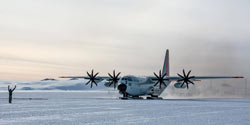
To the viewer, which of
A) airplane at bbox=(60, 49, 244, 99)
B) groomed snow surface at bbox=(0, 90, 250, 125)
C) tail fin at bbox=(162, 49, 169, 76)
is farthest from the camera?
tail fin at bbox=(162, 49, 169, 76)

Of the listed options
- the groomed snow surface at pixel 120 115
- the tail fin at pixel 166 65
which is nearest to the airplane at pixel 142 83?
the tail fin at pixel 166 65

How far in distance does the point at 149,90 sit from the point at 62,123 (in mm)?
36136

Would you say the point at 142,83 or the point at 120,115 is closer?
the point at 120,115

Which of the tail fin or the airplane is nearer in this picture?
the airplane

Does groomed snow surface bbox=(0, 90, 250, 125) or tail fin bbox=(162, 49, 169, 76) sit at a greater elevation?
tail fin bbox=(162, 49, 169, 76)

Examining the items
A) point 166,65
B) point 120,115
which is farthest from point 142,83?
point 120,115

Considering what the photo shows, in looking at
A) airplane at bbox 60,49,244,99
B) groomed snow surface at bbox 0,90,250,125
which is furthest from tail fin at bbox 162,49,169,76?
groomed snow surface at bbox 0,90,250,125

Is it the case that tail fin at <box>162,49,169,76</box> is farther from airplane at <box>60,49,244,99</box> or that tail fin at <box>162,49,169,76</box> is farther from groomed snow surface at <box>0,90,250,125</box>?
groomed snow surface at <box>0,90,250,125</box>

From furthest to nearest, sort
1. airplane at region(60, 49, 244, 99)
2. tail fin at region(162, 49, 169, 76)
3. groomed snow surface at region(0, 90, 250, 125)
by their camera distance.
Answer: tail fin at region(162, 49, 169, 76) < airplane at region(60, 49, 244, 99) < groomed snow surface at region(0, 90, 250, 125)

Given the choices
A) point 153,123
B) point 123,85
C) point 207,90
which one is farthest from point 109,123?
point 207,90

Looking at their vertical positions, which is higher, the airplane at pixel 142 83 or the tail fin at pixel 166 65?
the tail fin at pixel 166 65

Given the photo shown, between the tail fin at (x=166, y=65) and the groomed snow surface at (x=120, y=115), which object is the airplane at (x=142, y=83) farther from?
the groomed snow surface at (x=120, y=115)

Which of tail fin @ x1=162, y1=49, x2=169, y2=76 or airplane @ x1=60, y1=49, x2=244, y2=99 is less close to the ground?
tail fin @ x1=162, y1=49, x2=169, y2=76

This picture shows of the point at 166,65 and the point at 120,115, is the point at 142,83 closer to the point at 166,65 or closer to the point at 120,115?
the point at 166,65
